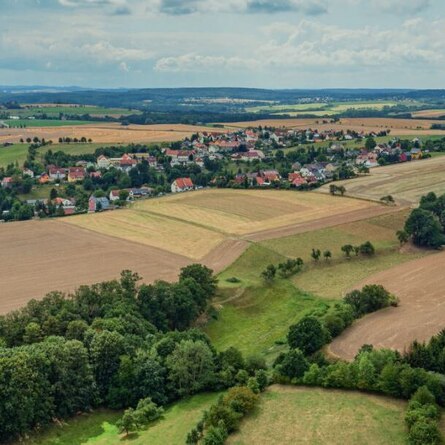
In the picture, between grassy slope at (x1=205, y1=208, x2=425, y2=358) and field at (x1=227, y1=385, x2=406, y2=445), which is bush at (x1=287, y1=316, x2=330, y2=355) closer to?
grassy slope at (x1=205, y1=208, x2=425, y2=358)

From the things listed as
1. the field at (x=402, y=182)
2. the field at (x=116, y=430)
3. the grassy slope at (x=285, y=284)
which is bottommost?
the field at (x=116, y=430)

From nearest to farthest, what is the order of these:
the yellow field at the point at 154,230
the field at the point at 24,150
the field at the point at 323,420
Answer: the field at the point at 323,420, the yellow field at the point at 154,230, the field at the point at 24,150

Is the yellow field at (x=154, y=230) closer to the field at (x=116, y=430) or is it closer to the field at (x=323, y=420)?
the field at (x=116, y=430)

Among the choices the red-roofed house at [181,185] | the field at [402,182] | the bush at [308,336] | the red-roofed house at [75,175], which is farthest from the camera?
the red-roofed house at [75,175]

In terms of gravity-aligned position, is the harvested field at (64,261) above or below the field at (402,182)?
below

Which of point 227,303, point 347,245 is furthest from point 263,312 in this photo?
point 347,245

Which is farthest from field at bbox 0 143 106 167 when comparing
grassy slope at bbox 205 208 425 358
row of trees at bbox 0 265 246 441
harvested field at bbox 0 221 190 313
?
row of trees at bbox 0 265 246 441

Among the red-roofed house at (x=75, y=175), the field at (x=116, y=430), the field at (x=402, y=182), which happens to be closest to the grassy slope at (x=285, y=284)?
the field at (x=116, y=430)

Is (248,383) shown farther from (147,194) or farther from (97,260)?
(147,194)

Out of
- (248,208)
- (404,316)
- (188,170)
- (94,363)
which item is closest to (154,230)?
(248,208)
